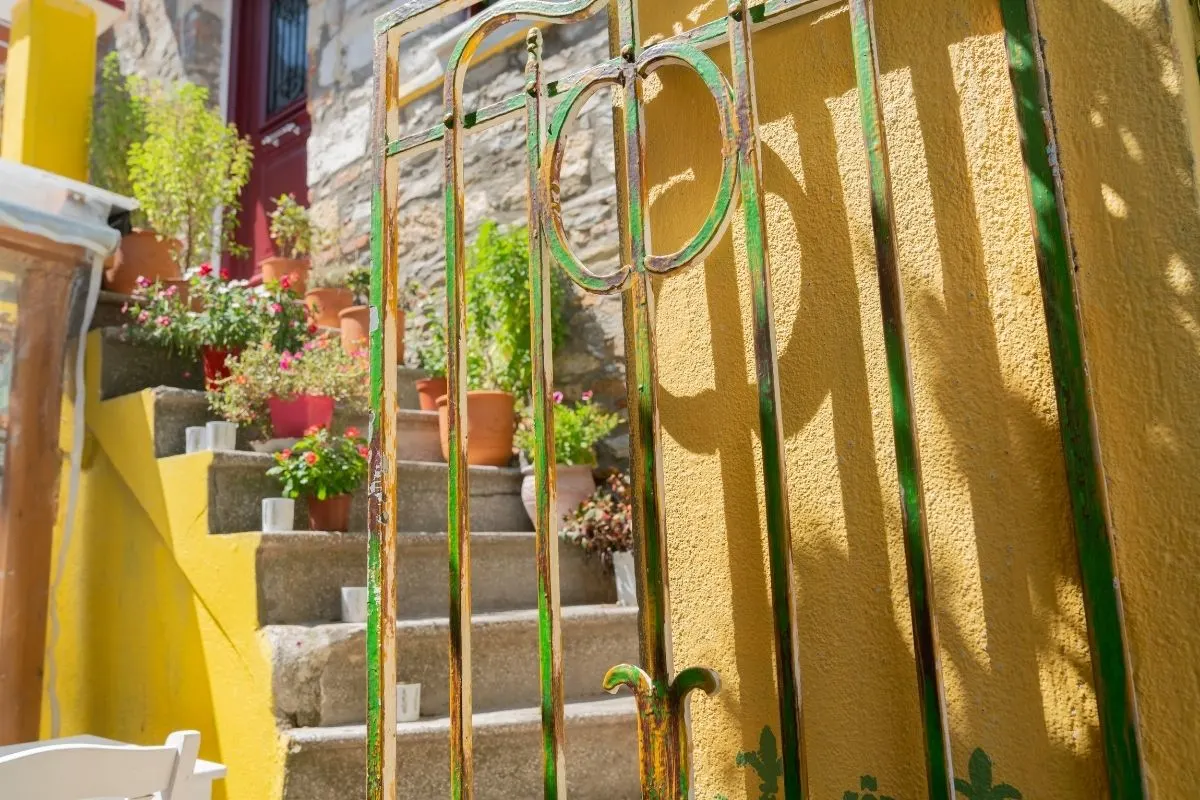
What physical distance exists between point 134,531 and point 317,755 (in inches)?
54.6

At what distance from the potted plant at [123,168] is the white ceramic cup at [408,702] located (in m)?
2.66

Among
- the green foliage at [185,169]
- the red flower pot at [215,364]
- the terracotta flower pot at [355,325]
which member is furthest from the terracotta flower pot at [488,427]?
the green foliage at [185,169]

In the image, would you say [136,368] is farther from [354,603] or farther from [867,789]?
[867,789]

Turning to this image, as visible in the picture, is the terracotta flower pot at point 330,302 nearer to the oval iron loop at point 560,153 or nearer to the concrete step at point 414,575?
the concrete step at point 414,575

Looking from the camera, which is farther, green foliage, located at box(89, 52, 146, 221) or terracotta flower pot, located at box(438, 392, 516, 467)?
green foliage, located at box(89, 52, 146, 221)

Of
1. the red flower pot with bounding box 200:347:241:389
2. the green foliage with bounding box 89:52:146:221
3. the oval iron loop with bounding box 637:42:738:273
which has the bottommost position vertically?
the oval iron loop with bounding box 637:42:738:273

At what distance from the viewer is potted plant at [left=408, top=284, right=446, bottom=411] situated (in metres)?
4.11

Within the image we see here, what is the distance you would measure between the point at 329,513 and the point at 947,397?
2385 mm

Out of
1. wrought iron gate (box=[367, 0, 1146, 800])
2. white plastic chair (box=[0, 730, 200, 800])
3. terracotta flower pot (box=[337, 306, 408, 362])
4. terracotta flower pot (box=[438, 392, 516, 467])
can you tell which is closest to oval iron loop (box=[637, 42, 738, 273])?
wrought iron gate (box=[367, 0, 1146, 800])

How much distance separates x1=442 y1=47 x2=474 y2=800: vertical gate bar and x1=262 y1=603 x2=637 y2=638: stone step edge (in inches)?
39.3

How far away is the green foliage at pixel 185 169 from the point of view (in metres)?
4.89

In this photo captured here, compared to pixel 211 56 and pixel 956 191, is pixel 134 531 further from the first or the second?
pixel 211 56

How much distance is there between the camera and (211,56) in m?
6.74

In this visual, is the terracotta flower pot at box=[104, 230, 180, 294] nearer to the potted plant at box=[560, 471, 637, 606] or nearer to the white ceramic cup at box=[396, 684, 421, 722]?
the potted plant at box=[560, 471, 637, 606]
